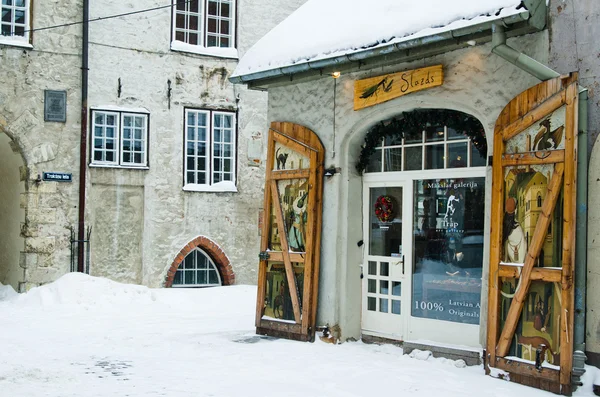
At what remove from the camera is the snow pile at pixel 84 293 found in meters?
13.4

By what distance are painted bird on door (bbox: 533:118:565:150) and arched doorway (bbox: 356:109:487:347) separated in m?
0.94

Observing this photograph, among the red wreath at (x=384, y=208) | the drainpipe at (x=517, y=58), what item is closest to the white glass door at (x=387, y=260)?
the red wreath at (x=384, y=208)

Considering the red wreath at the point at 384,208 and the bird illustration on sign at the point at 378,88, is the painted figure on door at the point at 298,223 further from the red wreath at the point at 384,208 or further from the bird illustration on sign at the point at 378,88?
the bird illustration on sign at the point at 378,88

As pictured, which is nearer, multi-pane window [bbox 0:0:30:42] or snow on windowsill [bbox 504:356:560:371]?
snow on windowsill [bbox 504:356:560:371]

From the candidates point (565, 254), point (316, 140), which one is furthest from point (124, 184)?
point (565, 254)

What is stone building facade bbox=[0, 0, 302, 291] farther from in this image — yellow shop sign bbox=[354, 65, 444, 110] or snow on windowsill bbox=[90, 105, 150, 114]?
yellow shop sign bbox=[354, 65, 444, 110]

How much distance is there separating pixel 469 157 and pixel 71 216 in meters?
9.02

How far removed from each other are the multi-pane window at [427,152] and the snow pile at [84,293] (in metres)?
6.07

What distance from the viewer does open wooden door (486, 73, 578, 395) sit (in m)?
6.93

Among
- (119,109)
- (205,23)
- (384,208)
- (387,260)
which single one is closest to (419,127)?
(384,208)

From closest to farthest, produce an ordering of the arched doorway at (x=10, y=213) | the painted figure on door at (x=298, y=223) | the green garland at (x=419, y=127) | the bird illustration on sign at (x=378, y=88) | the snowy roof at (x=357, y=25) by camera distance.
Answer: the snowy roof at (x=357, y=25) < the green garland at (x=419, y=127) < the bird illustration on sign at (x=378, y=88) < the painted figure on door at (x=298, y=223) < the arched doorway at (x=10, y=213)

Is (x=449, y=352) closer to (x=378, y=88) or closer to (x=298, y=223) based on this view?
(x=298, y=223)

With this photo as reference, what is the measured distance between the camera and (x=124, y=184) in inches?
610

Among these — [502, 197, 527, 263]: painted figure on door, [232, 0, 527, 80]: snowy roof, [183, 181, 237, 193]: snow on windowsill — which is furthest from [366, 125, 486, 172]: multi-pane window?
[183, 181, 237, 193]: snow on windowsill
